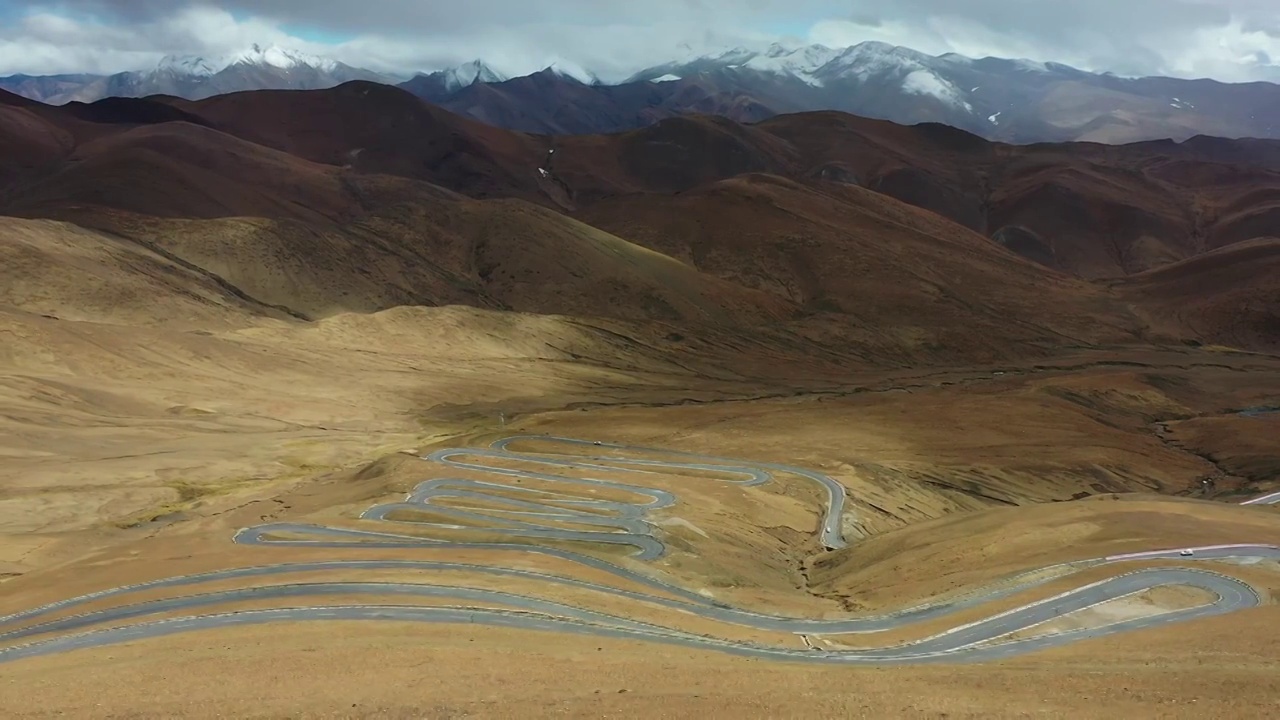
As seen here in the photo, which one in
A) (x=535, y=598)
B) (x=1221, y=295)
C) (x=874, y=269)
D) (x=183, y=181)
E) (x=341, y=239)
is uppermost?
(x=183, y=181)

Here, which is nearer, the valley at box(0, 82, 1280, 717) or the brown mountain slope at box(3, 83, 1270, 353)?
the valley at box(0, 82, 1280, 717)

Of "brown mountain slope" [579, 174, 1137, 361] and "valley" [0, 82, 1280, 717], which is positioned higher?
"brown mountain slope" [579, 174, 1137, 361]

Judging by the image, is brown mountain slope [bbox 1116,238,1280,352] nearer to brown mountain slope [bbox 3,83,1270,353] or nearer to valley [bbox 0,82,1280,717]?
valley [bbox 0,82,1280,717]

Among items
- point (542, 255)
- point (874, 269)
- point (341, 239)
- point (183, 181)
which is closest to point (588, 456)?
point (542, 255)

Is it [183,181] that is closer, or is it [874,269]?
[183,181]

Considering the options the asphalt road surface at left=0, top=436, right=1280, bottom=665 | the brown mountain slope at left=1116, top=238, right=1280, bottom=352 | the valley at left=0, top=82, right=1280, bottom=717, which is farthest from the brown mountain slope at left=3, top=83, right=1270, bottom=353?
the asphalt road surface at left=0, top=436, right=1280, bottom=665

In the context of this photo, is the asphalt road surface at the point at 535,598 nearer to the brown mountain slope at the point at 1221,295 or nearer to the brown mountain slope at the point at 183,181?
the brown mountain slope at the point at 183,181

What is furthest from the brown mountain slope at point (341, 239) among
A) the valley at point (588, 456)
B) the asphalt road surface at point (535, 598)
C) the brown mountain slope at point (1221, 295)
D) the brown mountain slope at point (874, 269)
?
the asphalt road surface at point (535, 598)

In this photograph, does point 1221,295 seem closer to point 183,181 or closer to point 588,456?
point 588,456

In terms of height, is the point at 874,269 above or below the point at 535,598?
above
